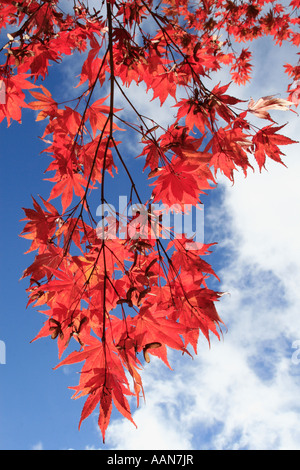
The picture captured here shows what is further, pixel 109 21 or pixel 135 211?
pixel 109 21

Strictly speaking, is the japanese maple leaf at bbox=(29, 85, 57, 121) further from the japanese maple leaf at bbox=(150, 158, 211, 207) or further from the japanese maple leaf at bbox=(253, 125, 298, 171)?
the japanese maple leaf at bbox=(253, 125, 298, 171)

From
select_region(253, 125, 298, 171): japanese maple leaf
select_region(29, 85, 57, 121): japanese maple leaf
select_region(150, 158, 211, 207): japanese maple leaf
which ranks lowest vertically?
select_region(150, 158, 211, 207): japanese maple leaf

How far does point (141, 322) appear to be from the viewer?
1.32 meters

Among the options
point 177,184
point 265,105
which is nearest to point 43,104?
point 177,184

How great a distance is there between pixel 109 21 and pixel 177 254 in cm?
125

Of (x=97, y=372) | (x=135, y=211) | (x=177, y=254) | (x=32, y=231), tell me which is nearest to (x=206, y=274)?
(x=177, y=254)

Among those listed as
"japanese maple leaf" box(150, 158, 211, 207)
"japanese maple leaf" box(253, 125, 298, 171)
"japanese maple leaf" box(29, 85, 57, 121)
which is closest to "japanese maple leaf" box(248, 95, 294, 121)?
"japanese maple leaf" box(253, 125, 298, 171)

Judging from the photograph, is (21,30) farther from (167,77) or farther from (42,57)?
(167,77)

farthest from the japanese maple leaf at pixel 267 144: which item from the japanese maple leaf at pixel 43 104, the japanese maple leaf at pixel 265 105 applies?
the japanese maple leaf at pixel 43 104

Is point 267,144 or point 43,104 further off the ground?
point 43,104

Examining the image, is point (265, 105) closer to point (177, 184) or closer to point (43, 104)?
point (177, 184)

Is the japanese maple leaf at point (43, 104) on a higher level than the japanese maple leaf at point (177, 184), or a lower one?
higher

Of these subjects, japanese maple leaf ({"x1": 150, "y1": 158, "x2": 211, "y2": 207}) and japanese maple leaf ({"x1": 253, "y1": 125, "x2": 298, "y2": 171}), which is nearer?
japanese maple leaf ({"x1": 150, "y1": 158, "x2": 211, "y2": 207})

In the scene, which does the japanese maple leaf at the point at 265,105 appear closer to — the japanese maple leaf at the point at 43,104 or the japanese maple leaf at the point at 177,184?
the japanese maple leaf at the point at 177,184
